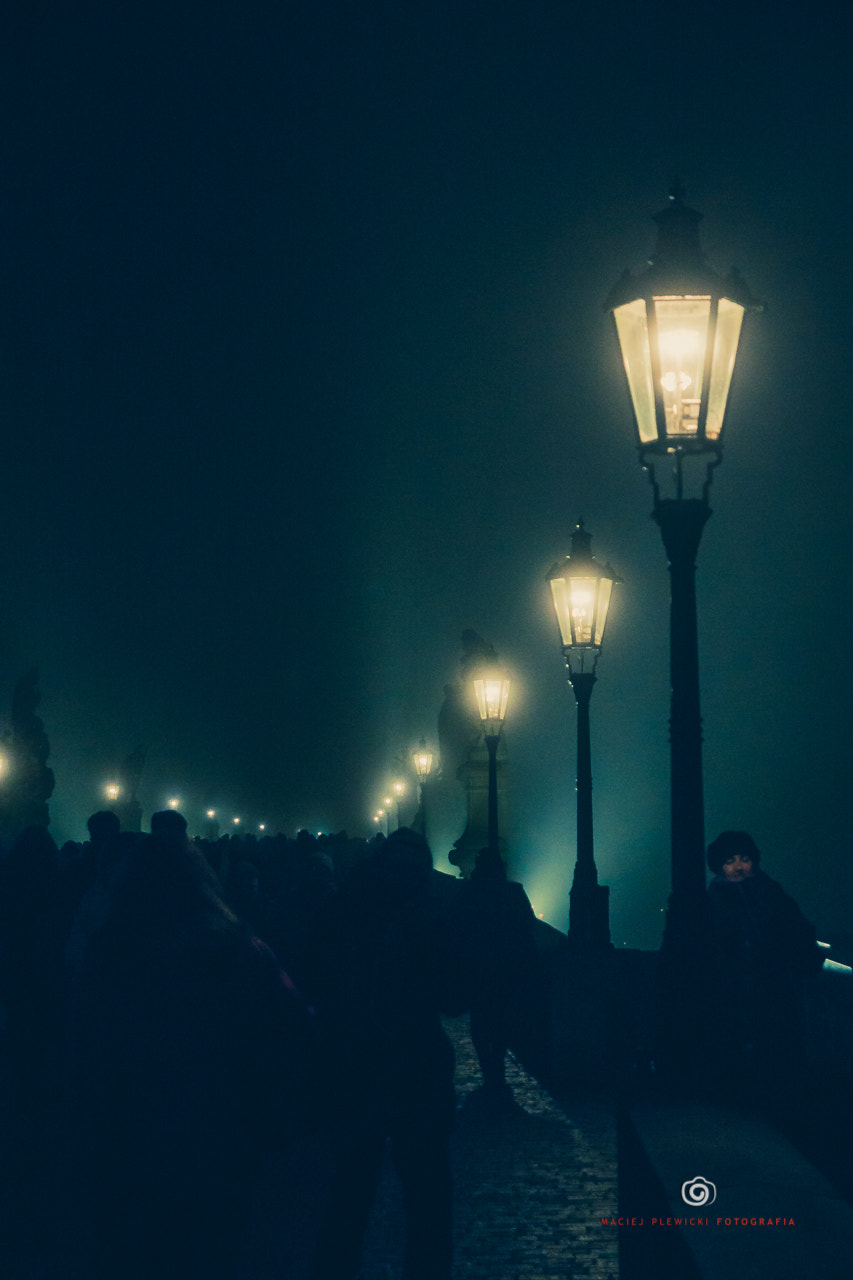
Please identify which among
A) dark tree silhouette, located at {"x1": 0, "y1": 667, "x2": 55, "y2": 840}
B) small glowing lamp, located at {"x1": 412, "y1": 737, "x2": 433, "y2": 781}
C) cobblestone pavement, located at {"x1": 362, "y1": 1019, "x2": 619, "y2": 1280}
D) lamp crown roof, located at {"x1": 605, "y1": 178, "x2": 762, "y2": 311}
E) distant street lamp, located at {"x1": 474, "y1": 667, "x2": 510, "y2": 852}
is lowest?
cobblestone pavement, located at {"x1": 362, "y1": 1019, "x2": 619, "y2": 1280}

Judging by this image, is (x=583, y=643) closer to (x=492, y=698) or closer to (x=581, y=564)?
(x=581, y=564)

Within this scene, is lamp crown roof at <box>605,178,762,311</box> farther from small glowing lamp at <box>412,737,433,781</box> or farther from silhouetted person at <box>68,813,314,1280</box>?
small glowing lamp at <box>412,737,433,781</box>

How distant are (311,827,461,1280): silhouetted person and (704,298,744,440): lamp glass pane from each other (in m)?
3.19

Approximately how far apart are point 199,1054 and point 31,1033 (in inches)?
116

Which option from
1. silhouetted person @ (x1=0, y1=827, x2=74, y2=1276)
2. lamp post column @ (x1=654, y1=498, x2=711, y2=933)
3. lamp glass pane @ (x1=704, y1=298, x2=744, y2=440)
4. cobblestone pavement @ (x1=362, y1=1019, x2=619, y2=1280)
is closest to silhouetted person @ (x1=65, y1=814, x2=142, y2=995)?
silhouetted person @ (x1=0, y1=827, x2=74, y2=1276)

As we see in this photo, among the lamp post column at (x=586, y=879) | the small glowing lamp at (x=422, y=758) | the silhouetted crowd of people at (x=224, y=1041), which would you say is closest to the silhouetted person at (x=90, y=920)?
the silhouetted crowd of people at (x=224, y=1041)

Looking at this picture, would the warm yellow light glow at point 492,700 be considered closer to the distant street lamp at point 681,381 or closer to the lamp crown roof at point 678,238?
the distant street lamp at point 681,381

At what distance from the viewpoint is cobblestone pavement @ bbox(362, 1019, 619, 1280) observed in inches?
→ 210

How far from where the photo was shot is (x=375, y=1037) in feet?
14.1

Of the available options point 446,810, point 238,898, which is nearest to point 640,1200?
point 238,898

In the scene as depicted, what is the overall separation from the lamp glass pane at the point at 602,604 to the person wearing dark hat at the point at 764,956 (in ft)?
15.2

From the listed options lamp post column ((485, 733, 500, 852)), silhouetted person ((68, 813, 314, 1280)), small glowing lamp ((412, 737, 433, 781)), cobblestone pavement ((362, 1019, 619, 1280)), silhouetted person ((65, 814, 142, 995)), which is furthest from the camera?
small glowing lamp ((412, 737, 433, 781))

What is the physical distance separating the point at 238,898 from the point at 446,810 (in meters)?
44.3
